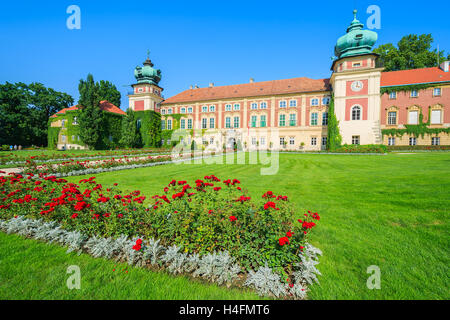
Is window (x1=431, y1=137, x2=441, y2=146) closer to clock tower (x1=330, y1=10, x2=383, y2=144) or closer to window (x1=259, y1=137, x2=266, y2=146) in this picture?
clock tower (x1=330, y1=10, x2=383, y2=144)

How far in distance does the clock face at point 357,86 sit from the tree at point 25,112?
54106mm

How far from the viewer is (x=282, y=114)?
3219 centimetres

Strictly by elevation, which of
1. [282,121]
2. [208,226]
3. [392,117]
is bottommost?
[208,226]

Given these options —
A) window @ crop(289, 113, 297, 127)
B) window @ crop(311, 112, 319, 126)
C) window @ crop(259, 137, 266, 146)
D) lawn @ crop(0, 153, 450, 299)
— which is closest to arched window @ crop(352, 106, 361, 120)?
window @ crop(311, 112, 319, 126)

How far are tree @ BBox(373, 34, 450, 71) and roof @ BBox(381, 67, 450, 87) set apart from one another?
6.59 metres

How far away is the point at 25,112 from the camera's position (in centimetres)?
3653

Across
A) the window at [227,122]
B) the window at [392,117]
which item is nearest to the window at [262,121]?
the window at [227,122]

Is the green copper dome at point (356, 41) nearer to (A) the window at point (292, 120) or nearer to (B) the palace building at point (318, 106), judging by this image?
(B) the palace building at point (318, 106)

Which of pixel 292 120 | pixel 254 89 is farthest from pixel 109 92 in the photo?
pixel 292 120

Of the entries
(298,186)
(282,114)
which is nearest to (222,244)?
(298,186)

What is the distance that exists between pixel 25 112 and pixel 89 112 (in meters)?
18.1

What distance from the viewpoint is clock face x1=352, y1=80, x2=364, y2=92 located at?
25.8 m

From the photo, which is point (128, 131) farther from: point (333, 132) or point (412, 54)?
point (412, 54)

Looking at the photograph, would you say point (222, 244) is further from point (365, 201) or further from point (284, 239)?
point (365, 201)
